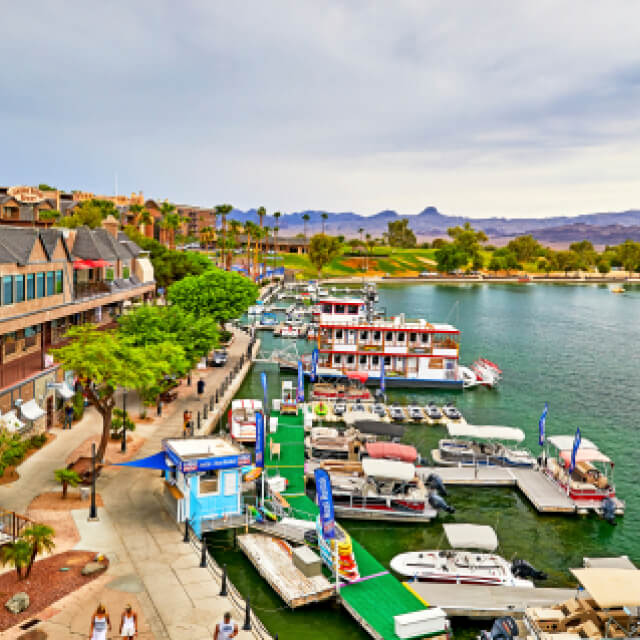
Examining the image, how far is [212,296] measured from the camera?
70312mm

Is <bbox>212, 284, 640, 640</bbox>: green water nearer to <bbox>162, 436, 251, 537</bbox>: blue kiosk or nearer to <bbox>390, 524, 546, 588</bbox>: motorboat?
<bbox>162, 436, 251, 537</bbox>: blue kiosk

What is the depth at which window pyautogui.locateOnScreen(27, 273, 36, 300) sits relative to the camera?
125 ft

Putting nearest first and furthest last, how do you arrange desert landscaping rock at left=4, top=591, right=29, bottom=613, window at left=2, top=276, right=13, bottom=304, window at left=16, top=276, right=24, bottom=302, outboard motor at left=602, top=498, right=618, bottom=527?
1. desert landscaping rock at left=4, top=591, right=29, bottom=613
2. outboard motor at left=602, top=498, right=618, bottom=527
3. window at left=2, top=276, right=13, bottom=304
4. window at left=16, top=276, right=24, bottom=302

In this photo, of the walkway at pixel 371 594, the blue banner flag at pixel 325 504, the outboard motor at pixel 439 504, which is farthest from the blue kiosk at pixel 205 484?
the outboard motor at pixel 439 504

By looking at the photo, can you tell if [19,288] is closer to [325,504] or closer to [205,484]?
[205,484]

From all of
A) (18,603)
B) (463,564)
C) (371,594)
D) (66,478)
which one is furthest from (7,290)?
(463,564)

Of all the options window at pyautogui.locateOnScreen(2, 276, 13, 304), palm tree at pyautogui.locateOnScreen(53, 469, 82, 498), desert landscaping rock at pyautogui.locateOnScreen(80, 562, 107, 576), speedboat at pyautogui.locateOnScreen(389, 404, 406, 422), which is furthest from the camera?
speedboat at pyautogui.locateOnScreen(389, 404, 406, 422)

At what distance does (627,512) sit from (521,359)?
1907 inches

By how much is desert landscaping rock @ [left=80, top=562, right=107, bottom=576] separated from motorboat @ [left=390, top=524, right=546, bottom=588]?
12.5 m

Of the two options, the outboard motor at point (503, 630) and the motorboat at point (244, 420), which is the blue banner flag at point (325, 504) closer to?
the outboard motor at point (503, 630)

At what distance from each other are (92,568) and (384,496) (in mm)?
15762

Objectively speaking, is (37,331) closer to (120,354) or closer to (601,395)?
(120,354)

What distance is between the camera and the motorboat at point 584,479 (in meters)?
34.6

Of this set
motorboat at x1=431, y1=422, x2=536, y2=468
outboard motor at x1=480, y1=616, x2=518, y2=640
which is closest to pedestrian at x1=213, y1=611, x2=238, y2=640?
outboard motor at x1=480, y1=616, x2=518, y2=640
